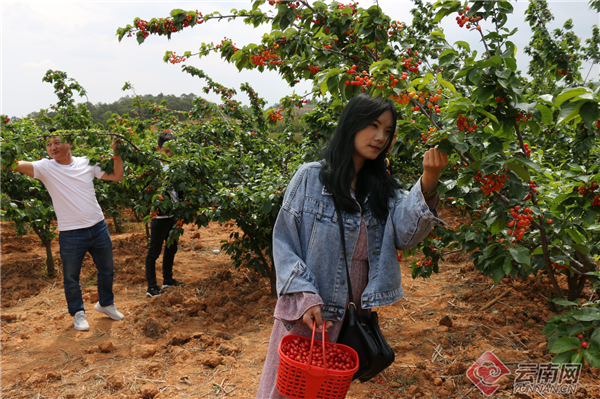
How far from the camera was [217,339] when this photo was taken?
3520mm

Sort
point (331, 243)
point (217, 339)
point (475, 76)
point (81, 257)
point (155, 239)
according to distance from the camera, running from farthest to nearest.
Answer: point (155, 239)
point (81, 257)
point (217, 339)
point (331, 243)
point (475, 76)

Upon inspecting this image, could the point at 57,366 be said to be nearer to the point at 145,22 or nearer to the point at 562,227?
the point at 145,22

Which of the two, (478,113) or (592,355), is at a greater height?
(478,113)

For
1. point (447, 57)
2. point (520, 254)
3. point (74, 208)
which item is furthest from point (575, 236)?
point (74, 208)

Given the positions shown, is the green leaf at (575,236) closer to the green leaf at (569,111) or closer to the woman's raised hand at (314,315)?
the green leaf at (569,111)

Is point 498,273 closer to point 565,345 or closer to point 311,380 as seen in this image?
point 565,345

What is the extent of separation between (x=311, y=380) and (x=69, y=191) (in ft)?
11.0

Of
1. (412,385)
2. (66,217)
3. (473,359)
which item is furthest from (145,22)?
(473,359)

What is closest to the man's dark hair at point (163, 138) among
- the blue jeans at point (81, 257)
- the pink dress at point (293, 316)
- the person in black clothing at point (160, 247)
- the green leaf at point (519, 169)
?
the person in black clothing at point (160, 247)

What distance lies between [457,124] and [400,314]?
114 inches

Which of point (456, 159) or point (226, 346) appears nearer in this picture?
point (456, 159)

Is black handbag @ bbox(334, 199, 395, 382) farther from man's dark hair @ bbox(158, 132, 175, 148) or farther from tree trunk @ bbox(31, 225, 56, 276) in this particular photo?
tree trunk @ bbox(31, 225, 56, 276)

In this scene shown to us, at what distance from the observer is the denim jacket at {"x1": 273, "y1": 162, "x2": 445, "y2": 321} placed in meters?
1.53

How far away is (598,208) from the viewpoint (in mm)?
1668
